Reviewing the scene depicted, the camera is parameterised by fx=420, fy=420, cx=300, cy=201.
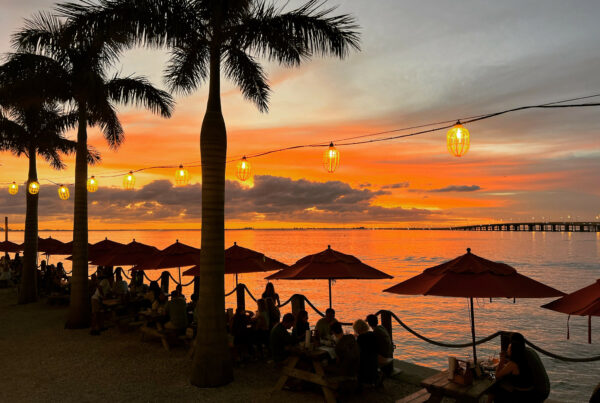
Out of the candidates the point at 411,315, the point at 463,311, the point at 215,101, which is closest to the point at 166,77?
the point at 215,101

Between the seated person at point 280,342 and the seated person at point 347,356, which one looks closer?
the seated person at point 347,356

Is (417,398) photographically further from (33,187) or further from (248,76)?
(33,187)

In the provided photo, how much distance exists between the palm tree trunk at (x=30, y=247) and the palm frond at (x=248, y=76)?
13069 mm

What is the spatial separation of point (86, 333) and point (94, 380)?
505 cm

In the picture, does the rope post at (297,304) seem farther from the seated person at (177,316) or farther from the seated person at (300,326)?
the seated person at (177,316)

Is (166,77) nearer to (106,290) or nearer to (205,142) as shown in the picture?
(205,142)

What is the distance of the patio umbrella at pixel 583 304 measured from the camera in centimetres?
547

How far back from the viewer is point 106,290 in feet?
55.0

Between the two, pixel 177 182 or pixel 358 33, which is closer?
pixel 358 33

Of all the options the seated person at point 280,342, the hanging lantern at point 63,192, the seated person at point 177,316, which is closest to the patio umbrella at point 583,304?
the seated person at point 280,342

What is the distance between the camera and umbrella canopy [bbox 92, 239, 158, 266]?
15.5 metres

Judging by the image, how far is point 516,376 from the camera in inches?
246

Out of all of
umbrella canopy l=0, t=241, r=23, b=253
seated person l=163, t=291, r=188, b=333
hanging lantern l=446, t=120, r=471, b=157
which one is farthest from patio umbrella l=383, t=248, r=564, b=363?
umbrella canopy l=0, t=241, r=23, b=253

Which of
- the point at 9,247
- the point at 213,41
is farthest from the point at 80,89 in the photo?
the point at 9,247
